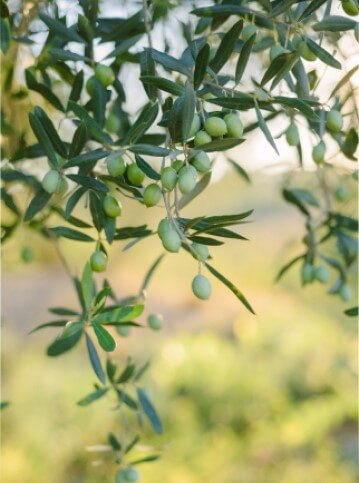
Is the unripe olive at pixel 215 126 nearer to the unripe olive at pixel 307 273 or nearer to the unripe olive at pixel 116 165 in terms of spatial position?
the unripe olive at pixel 116 165

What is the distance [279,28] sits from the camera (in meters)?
0.51

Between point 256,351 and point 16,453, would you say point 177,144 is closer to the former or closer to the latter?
point 16,453

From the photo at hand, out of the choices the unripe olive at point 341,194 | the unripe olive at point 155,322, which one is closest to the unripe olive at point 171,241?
the unripe olive at point 155,322

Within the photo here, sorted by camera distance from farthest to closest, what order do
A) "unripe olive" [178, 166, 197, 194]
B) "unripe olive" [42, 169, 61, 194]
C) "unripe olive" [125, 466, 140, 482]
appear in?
"unripe olive" [125, 466, 140, 482], "unripe olive" [42, 169, 61, 194], "unripe olive" [178, 166, 197, 194]

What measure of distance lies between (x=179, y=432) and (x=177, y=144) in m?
3.20

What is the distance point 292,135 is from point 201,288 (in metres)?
0.20

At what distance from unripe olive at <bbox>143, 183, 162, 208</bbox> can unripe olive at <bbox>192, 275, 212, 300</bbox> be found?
0.23ft

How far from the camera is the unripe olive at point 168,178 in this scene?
1.40 feet

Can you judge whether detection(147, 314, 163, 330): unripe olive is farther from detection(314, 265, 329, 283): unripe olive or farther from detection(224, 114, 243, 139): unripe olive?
detection(224, 114, 243, 139): unripe olive

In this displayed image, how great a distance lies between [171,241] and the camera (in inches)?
16.5

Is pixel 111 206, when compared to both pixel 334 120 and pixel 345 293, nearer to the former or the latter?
pixel 334 120

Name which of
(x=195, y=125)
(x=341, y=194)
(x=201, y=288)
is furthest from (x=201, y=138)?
(x=341, y=194)

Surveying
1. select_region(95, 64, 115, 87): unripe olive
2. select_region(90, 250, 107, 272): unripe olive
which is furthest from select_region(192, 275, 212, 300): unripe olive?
select_region(95, 64, 115, 87): unripe olive

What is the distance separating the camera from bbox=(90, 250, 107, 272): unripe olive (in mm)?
543
